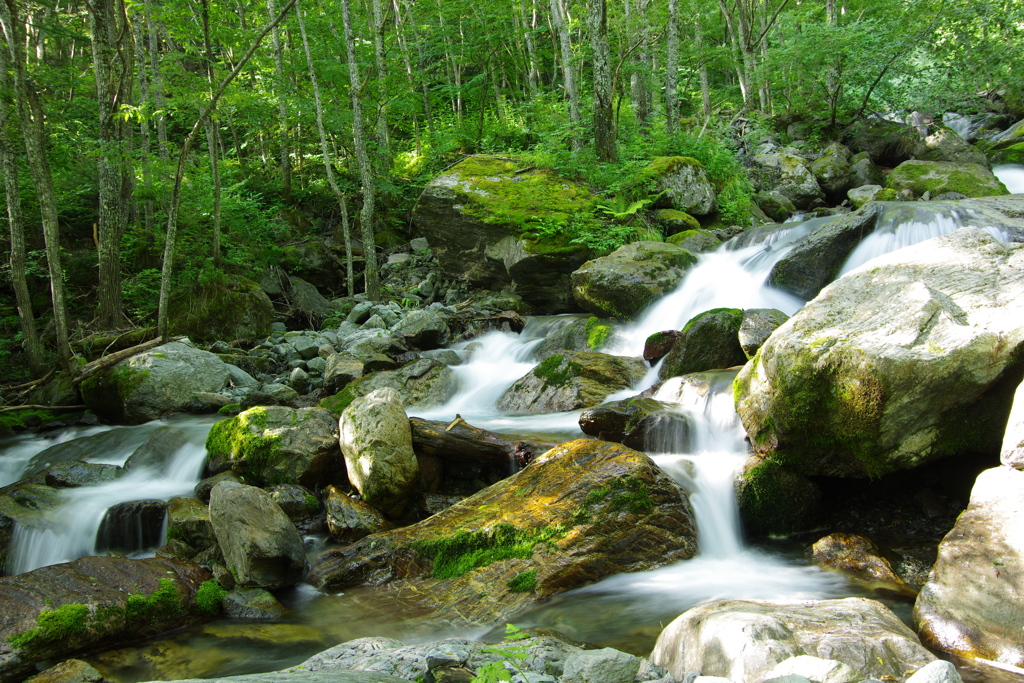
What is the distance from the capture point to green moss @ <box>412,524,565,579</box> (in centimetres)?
466

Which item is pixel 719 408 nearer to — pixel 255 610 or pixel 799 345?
pixel 799 345

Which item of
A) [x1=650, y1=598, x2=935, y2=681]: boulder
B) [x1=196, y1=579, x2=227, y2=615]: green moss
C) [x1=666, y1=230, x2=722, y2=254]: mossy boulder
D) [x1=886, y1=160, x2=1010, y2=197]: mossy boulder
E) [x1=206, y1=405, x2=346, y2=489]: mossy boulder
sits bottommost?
[x1=196, y1=579, x2=227, y2=615]: green moss

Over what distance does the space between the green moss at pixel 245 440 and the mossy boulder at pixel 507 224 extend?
6.22 metres

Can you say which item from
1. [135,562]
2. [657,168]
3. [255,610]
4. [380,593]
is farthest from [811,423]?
[657,168]

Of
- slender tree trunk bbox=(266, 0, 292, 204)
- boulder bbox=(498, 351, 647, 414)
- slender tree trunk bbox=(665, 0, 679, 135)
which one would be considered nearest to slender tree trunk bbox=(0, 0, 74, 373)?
boulder bbox=(498, 351, 647, 414)

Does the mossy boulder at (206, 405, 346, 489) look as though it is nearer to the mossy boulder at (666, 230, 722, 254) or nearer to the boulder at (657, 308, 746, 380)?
the boulder at (657, 308, 746, 380)

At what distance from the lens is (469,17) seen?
724 inches

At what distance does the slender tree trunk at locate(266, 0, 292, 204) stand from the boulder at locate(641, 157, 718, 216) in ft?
32.1

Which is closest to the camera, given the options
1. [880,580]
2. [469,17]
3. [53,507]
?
[880,580]

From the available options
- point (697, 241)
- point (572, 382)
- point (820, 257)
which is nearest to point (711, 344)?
point (572, 382)

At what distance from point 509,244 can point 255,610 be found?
8800 millimetres

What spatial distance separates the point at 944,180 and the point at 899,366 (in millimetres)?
10804

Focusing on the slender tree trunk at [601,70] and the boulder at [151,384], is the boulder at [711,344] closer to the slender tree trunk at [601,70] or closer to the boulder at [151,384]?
the slender tree trunk at [601,70]

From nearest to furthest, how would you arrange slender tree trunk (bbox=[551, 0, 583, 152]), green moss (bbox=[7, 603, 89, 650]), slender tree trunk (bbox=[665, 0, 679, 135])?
1. green moss (bbox=[7, 603, 89, 650])
2. slender tree trunk (bbox=[551, 0, 583, 152])
3. slender tree trunk (bbox=[665, 0, 679, 135])
